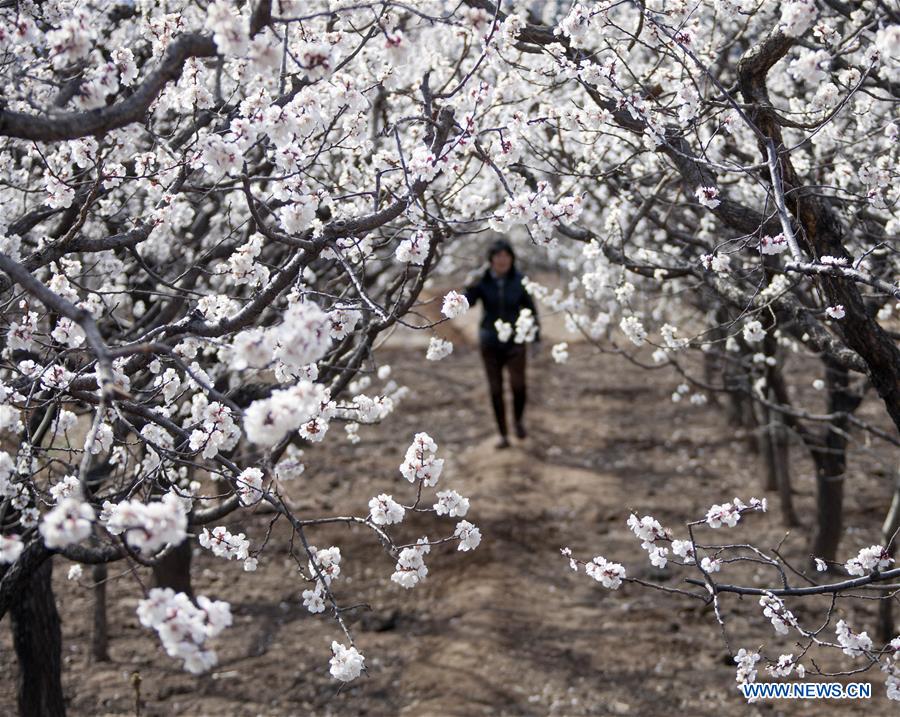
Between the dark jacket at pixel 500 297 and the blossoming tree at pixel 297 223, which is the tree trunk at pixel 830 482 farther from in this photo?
the dark jacket at pixel 500 297

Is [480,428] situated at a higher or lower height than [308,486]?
higher

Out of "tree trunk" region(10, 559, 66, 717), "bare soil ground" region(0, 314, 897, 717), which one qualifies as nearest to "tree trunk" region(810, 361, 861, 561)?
"bare soil ground" region(0, 314, 897, 717)

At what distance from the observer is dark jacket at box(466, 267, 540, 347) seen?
31.3ft

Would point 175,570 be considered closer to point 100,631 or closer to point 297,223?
point 100,631

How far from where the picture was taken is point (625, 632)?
22.2ft

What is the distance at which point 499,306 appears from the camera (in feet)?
31.4

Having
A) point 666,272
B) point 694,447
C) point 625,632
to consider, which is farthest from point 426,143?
point 694,447

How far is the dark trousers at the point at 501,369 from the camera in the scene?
978cm

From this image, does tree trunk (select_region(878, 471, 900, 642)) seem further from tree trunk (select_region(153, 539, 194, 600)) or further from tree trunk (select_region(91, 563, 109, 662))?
tree trunk (select_region(91, 563, 109, 662))

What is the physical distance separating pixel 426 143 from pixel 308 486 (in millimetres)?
6292

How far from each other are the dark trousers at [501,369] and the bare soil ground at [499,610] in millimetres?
547

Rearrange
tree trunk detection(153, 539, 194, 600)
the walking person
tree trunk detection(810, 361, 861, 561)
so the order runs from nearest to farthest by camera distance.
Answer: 1. tree trunk detection(153, 539, 194, 600)
2. tree trunk detection(810, 361, 861, 561)
3. the walking person

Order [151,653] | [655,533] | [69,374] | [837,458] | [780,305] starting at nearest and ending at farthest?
1. [69,374]
2. [655,533]
3. [780,305]
4. [151,653]
5. [837,458]

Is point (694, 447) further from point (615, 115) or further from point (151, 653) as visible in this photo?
point (615, 115)
